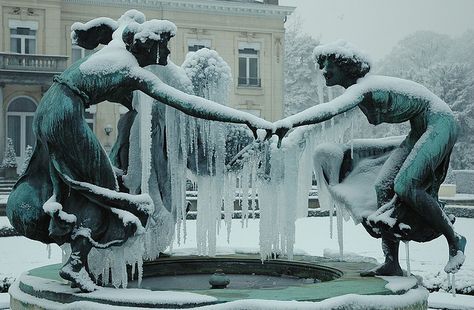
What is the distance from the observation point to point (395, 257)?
549 cm

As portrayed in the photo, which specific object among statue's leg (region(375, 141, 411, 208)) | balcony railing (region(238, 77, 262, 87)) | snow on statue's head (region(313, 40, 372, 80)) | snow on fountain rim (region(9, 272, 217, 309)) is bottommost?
snow on fountain rim (region(9, 272, 217, 309))

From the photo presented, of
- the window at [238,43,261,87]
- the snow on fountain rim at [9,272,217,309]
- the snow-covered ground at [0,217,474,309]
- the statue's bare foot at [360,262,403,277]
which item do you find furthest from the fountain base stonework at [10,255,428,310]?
the window at [238,43,261,87]

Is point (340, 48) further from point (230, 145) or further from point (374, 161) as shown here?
point (230, 145)

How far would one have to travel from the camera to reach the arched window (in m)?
31.5

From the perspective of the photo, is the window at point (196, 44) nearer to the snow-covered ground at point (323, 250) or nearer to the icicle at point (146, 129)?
the snow-covered ground at point (323, 250)

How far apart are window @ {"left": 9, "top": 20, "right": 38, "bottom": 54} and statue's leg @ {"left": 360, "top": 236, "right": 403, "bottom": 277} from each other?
29515mm

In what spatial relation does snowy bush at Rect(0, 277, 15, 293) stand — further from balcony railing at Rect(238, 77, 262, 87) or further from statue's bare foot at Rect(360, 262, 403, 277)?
balcony railing at Rect(238, 77, 262, 87)

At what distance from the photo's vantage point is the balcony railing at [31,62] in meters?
31.1

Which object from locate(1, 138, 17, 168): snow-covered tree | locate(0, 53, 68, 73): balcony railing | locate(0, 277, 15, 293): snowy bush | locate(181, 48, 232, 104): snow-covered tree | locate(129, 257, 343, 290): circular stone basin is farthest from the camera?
locate(0, 53, 68, 73): balcony railing

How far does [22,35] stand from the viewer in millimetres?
32719

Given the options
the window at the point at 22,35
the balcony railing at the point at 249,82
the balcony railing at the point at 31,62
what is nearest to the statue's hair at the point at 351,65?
the balcony railing at the point at 31,62

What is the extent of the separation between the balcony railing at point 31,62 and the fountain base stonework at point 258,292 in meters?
26.3

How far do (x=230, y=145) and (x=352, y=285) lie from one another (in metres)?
2.20

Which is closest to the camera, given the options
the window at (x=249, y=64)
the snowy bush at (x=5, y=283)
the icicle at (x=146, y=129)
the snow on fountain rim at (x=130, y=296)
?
the snow on fountain rim at (x=130, y=296)
